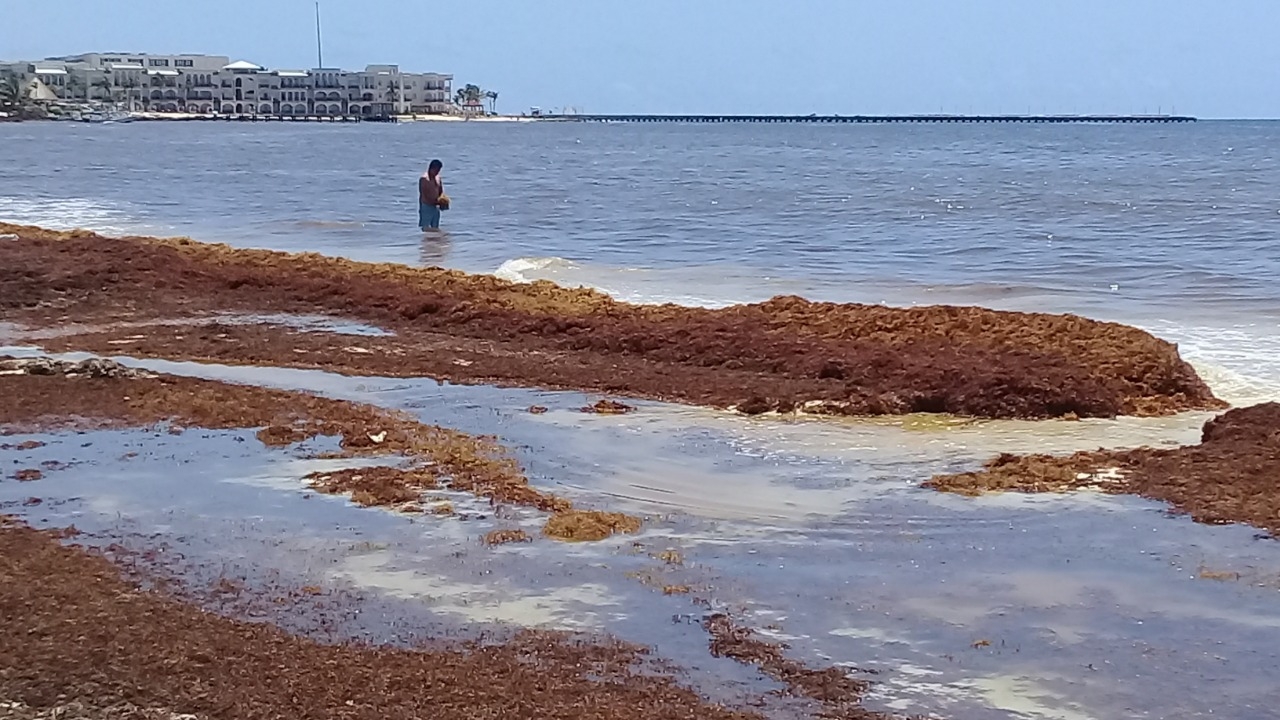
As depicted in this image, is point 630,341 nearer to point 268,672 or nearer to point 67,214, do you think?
point 268,672

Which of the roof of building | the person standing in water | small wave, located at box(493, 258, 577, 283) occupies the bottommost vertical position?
the roof of building

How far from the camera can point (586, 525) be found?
24.2ft

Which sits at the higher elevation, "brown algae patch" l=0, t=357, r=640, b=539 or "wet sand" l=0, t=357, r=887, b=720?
"wet sand" l=0, t=357, r=887, b=720

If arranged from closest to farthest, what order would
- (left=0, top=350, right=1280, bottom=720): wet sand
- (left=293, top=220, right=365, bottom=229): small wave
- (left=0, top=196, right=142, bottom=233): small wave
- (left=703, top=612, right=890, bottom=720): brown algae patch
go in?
(left=703, top=612, right=890, bottom=720): brown algae patch → (left=0, top=350, right=1280, bottom=720): wet sand → (left=0, top=196, right=142, bottom=233): small wave → (left=293, top=220, right=365, bottom=229): small wave

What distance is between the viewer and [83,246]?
61.6 feet

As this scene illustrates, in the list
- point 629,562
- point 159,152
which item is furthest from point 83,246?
point 159,152

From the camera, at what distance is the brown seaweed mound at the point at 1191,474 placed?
7762 mm

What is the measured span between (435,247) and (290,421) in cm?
1816

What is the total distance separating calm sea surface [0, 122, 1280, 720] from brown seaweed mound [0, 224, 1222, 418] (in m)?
0.50

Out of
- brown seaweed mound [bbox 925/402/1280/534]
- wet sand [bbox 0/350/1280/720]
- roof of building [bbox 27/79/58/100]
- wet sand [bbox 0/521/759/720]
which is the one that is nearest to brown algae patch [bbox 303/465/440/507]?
wet sand [bbox 0/350/1280/720]

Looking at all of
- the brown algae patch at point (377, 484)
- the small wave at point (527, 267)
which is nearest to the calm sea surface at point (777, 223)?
the small wave at point (527, 267)

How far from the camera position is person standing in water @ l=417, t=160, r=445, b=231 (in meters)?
28.2

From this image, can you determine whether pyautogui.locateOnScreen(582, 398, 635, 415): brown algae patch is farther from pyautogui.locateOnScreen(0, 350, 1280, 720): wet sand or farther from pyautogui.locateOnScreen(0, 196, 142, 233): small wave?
pyautogui.locateOnScreen(0, 196, 142, 233): small wave

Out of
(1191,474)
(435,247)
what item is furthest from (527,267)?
(1191,474)
